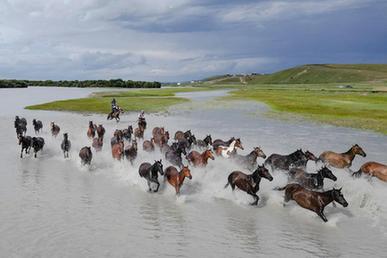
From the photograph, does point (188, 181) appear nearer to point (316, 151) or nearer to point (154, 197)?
point (154, 197)

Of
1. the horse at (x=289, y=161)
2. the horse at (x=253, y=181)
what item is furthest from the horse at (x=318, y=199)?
the horse at (x=289, y=161)

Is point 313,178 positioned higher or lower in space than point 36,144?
lower

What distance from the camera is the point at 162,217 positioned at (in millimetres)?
13438

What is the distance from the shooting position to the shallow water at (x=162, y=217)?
1114 cm

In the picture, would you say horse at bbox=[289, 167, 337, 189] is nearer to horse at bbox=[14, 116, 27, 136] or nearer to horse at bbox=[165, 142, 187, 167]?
horse at bbox=[165, 142, 187, 167]

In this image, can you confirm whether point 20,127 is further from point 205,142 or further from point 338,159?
point 338,159

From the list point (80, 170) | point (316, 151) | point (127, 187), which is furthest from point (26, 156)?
point (316, 151)

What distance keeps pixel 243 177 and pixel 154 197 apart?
3.22 m

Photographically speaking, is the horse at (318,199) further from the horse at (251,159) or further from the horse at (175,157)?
the horse at (175,157)

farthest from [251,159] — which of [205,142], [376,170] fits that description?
[205,142]

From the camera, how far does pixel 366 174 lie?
17156 millimetres

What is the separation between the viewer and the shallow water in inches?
439

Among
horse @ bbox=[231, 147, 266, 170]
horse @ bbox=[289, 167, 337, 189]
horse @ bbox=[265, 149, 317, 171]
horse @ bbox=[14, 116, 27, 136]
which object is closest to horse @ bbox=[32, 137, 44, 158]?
horse @ bbox=[14, 116, 27, 136]

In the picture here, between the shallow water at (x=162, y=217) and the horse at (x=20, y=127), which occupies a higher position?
the horse at (x=20, y=127)
